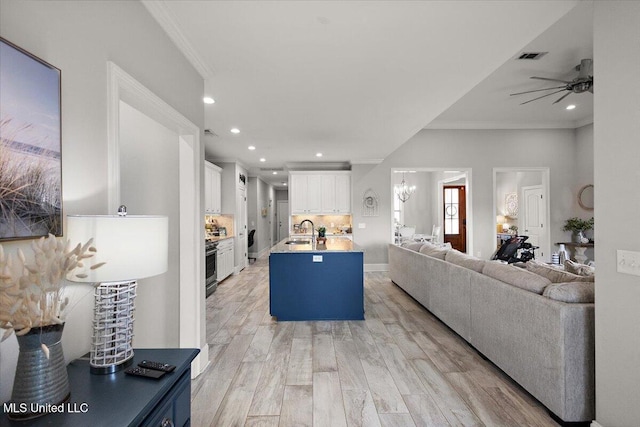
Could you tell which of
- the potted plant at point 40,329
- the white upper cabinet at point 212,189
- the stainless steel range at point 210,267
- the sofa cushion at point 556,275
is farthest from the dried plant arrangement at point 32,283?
the white upper cabinet at point 212,189

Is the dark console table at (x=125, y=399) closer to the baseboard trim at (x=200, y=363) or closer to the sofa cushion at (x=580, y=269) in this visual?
the baseboard trim at (x=200, y=363)

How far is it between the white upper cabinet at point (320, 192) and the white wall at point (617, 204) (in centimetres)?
611

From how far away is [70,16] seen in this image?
1.32 metres

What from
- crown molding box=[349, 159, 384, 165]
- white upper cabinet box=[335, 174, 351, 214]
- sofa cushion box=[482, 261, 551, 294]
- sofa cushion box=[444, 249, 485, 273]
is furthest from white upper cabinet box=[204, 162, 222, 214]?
sofa cushion box=[482, 261, 551, 294]

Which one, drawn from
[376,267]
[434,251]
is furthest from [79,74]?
[376,267]

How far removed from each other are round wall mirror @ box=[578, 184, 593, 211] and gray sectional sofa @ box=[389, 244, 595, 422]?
544 cm

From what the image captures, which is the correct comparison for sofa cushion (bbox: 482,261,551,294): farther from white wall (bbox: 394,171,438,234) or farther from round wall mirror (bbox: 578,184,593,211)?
white wall (bbox: 394,171,438,234)

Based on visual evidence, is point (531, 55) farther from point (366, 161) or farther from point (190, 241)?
point (190, 241)

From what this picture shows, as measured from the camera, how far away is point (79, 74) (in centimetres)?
135

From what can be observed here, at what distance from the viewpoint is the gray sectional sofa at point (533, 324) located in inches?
78.6

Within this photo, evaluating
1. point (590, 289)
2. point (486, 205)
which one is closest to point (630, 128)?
point (590, 289)

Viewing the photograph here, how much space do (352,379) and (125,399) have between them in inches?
79.5

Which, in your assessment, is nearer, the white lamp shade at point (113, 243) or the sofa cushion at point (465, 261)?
the white lamp shade at point (113, 243)

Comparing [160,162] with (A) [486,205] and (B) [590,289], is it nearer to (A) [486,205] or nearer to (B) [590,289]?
A: (B) [590,289]
